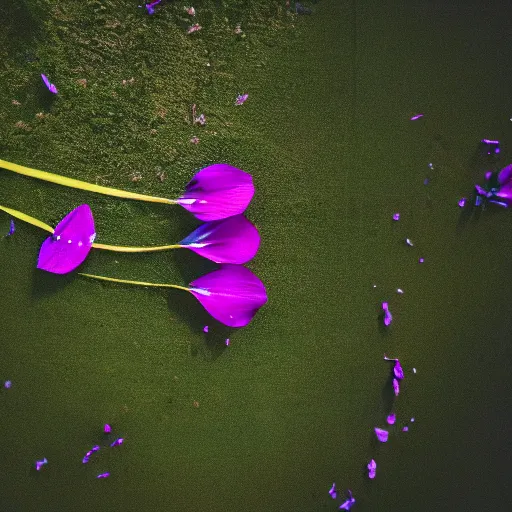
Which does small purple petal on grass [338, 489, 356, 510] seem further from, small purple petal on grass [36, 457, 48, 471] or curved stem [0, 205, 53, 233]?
curved stem [0, 205, 53, 233]

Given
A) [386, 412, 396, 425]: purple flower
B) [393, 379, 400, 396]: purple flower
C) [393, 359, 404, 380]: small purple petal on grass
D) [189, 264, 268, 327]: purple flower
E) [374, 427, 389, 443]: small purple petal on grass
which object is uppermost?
[189, 264, 268, 327]: purple flower

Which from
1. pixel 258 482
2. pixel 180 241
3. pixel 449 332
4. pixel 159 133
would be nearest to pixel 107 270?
pixel 180 241

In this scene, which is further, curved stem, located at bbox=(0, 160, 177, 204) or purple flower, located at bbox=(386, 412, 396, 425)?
purple flower, located at bbox=(386, 412, 396, 425)

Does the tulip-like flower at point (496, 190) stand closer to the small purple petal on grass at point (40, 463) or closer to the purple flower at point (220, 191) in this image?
the purple flower at point (220, 191)

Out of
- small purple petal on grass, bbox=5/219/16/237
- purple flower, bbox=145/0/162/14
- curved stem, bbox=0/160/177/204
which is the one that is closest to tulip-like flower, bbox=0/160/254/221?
curved stem, bbox=0/160/177/204

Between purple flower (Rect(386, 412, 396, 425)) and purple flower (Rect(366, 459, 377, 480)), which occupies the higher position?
purple flower (Rect(386, 412, 396, 425))
